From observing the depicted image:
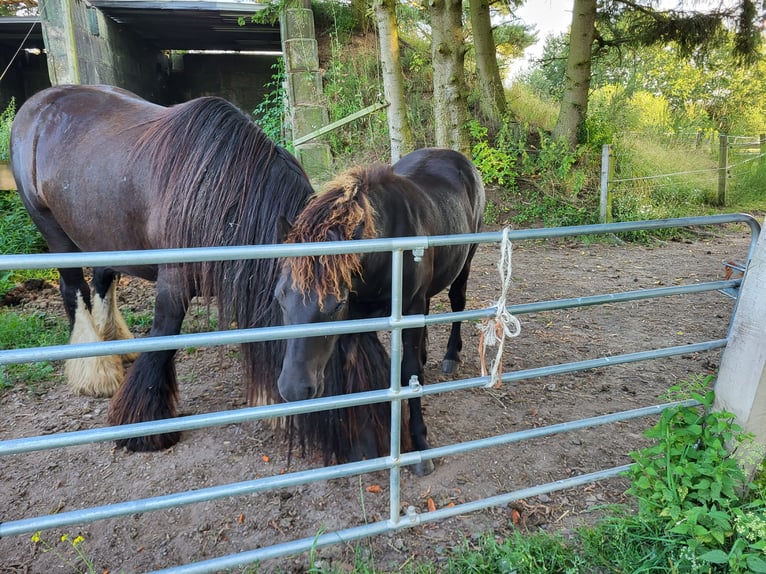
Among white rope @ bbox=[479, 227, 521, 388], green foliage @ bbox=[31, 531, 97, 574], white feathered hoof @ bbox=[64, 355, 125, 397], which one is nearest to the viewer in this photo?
white rope @ bbox=[479, 227, 521, 388]

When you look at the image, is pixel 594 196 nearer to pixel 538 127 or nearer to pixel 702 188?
pixel 538 127

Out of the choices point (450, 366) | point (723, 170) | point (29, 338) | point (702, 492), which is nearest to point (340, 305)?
point (702, 492)

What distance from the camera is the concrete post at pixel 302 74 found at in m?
8.88

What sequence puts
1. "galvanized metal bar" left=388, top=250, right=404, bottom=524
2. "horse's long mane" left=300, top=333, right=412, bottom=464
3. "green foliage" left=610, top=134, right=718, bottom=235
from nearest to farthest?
"galvanized metal bar" left=388, top=250, right=404, bottom=524
"horse's long mane" left=300, top=333, right=412, bottom=464
"green foliage" left=610, top=134, right=718, bottom=235

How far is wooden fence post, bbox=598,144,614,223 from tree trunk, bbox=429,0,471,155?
225cm

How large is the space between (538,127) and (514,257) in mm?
4172

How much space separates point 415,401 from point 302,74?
8341 millimetres

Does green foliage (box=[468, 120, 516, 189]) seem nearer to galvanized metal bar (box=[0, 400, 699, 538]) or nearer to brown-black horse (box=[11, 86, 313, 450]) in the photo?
brown-black horse (box=[11, 86, 313, 450])

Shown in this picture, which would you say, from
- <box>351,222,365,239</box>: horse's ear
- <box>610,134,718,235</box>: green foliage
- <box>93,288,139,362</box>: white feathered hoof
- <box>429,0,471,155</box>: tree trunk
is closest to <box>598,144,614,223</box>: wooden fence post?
<box>610,134,718,235</box>: green foliage

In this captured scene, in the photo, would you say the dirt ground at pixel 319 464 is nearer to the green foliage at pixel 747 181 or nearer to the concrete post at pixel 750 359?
the concrete post at pixel 750 359

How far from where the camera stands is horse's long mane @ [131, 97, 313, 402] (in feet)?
8.02

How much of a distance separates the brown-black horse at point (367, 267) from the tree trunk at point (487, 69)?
6.41 meters

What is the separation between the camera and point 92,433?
1434 mm

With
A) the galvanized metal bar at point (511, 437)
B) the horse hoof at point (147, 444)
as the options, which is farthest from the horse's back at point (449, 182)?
the horse hoof at point (147, 444)
